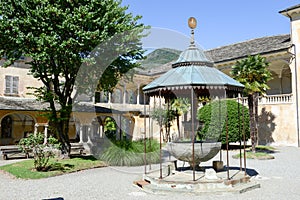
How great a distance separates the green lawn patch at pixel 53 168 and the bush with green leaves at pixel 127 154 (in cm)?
55

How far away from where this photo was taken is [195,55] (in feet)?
32.1

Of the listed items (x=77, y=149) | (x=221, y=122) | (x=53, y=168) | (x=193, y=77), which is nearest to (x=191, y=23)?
(x=193, y=77)

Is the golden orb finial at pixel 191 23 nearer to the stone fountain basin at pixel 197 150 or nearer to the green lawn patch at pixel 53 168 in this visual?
the stone fountain basin at pixel 197 150

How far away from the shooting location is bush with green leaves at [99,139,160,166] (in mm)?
13609

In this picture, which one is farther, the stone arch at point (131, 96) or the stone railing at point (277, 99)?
the stone arch at point (131, 96)

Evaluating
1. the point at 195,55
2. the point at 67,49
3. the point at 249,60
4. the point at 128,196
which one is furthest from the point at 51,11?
the point at 249,60

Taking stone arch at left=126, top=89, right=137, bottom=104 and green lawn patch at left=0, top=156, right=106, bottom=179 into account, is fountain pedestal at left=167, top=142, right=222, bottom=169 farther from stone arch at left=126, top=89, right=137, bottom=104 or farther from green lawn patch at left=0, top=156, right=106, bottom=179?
stone arch at left=126, top=89, right=137, bottom=104

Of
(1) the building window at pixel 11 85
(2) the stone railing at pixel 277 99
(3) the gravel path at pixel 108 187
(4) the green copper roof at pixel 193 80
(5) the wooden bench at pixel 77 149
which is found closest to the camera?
(3) the gravel path at pixel 108 187

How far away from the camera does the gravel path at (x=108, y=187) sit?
779 centimetres

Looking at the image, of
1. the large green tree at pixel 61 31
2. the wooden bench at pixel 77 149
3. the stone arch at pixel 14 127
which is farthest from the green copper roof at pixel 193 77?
the stone arch at pixel 14 127

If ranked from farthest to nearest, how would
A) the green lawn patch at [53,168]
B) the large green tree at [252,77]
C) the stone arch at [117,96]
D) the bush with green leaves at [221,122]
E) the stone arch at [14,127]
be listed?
1. the stone arch at [117,96]
2. the stone arch at [14,127]
3. the bush with green leaves at [221,122]
4. the large green tree at [252,77]
5. the green lawn patch at [53,168]

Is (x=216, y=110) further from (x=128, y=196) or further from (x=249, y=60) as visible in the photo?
(x=128, y=196)

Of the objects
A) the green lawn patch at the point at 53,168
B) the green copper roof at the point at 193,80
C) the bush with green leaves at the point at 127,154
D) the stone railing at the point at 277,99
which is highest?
the stone railing at the point at 277,99

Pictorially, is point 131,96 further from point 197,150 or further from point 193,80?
point 193,80
